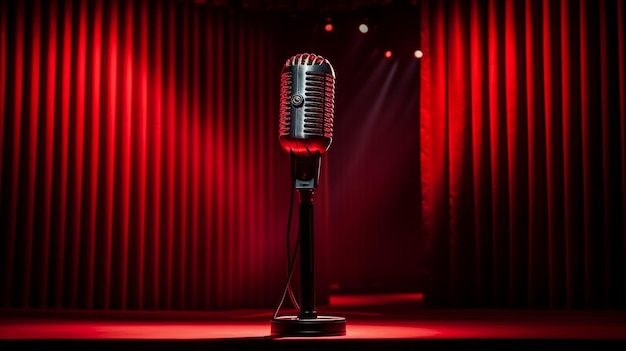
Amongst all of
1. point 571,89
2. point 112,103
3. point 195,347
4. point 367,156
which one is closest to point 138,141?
point 112,103

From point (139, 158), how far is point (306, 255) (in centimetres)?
208

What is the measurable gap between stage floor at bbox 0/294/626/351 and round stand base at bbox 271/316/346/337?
44mm

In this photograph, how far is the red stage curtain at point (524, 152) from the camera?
3.85 meters

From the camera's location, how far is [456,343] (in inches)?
97.0

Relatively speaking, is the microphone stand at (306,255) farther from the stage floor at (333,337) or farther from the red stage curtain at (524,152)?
the red stage curtain at (524,152)

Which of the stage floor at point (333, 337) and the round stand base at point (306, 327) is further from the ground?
the round stand base at point (306, 327)

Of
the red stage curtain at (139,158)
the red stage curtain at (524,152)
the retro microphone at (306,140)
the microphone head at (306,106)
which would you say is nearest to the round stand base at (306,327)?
the retro microphone at (306,140)

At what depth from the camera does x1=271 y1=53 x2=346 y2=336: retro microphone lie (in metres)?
2.53

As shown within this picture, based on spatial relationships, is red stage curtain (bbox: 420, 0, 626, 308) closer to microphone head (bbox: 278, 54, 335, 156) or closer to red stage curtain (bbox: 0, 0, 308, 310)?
red stage curtain (bbox: 0, 0, 308, 310)

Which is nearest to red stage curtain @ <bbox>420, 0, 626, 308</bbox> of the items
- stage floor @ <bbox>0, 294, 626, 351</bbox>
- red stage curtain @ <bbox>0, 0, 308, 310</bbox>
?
stage floor @ <bbox>0, 294, 626, 351</bbox>

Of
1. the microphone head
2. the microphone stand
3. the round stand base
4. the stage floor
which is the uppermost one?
the microphone head

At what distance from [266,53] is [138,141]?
992 mm

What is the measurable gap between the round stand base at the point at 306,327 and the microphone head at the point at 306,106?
0.58m

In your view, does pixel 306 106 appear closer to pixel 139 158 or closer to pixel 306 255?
pixel 306 255
